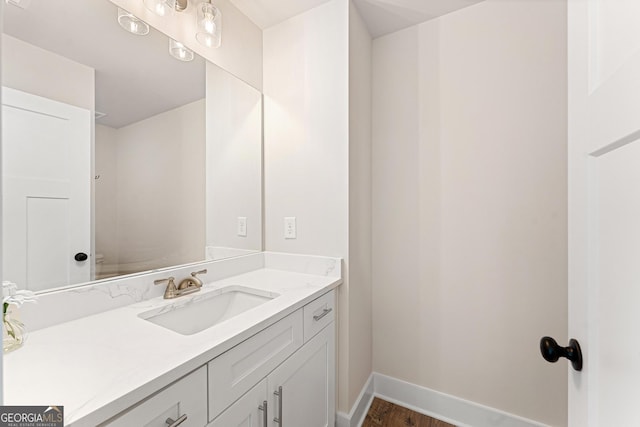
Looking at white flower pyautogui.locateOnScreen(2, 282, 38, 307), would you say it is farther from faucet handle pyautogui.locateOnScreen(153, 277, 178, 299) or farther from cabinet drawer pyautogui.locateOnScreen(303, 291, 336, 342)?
cabinet drawer pyautogui.locateOnScreen(303, 291, 336, 342)

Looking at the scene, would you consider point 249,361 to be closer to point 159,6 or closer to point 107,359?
point 107,359

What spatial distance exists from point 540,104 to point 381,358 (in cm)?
166

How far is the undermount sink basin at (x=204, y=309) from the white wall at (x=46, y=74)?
2.59 feet

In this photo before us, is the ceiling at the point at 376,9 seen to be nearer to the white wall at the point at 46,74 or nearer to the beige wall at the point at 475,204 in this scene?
the beige wall at the point at 475,204

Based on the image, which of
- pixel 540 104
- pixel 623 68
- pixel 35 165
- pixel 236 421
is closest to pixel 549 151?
pixel 540 104

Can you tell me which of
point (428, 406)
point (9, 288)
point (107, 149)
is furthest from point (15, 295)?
point (428, 406)

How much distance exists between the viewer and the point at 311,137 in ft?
5.24

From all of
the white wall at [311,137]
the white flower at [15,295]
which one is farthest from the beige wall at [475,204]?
the white flower at [15,295]

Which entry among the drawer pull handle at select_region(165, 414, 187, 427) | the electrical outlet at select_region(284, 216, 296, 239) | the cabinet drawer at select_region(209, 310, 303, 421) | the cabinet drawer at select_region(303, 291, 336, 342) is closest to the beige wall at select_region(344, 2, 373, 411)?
the cabinet drawer at select_region(303, 291, 336, 342)

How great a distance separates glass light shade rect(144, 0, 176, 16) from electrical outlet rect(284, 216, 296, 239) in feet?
3.60

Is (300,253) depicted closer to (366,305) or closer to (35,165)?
(366,305)

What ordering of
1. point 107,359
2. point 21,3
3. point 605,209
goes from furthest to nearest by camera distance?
point 21,3
point 107,359
point 605,209

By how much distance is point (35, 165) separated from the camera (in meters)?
0.89

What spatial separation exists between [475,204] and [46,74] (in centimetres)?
188
